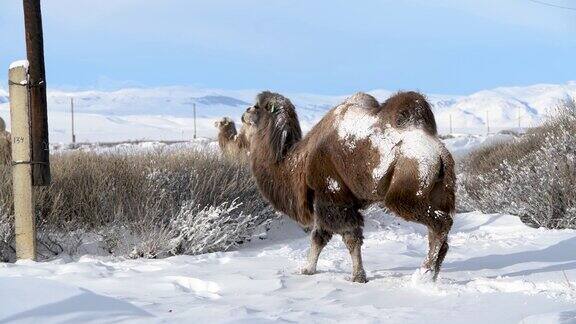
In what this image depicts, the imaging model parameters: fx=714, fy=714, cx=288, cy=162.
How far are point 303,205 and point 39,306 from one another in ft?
9.65

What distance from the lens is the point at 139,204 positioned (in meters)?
10.1

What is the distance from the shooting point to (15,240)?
843 centimetres

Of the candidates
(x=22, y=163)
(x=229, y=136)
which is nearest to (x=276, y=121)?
(x=22, y=163)

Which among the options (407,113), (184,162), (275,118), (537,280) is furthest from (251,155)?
(184,162)

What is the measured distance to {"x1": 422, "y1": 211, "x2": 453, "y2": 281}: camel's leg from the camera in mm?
5855

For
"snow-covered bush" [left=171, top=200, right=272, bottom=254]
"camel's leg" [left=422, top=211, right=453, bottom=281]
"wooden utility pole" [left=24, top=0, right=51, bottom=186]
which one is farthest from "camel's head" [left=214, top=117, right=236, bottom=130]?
"camel's leg" [left=422, top=211, right=453, bottom=281]

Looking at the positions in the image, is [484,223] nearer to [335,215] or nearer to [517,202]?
[517,202]

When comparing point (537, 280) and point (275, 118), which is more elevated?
point (275, 118)

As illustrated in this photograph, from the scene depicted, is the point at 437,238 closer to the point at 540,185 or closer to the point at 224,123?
the point at 540,185

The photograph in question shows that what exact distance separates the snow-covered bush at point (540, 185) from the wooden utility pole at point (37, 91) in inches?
306

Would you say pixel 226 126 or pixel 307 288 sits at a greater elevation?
pixel 226 126

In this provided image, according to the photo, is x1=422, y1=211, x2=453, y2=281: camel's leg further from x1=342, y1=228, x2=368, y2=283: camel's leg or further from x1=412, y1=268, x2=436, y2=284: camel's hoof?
x1=342, y1=228, x2=368, y2=283: camel's leg

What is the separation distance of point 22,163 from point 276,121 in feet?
10.2

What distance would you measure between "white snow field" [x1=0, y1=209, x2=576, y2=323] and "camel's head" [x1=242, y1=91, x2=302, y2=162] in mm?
1275
